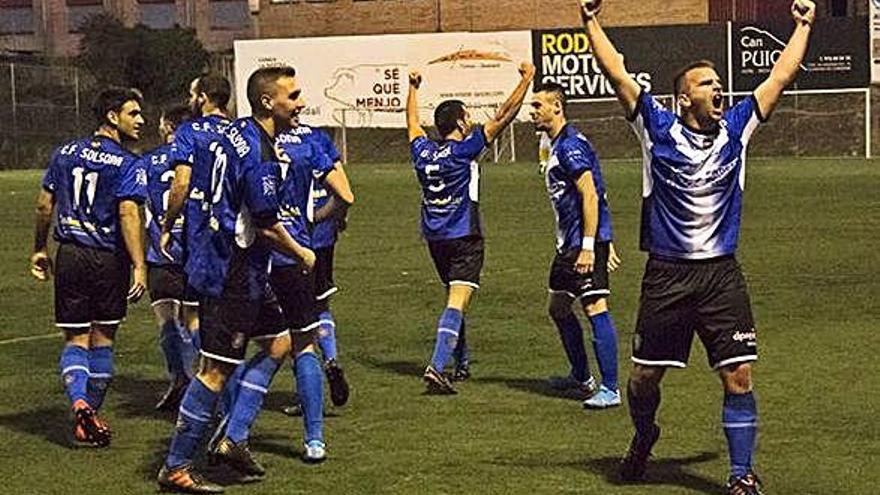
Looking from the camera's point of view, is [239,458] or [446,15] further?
[446,15]

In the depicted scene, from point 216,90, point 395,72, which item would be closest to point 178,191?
point 216,90

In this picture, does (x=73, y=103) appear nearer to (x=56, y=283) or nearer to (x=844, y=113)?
(x=844, y=113)

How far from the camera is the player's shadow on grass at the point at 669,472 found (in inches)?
360

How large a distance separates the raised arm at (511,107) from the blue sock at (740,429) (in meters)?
3.85

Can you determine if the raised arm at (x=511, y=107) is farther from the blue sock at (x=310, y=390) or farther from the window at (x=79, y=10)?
the window at (x=79, y=10)

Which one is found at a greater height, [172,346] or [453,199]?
[453,199]

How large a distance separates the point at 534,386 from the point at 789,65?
4330 mm

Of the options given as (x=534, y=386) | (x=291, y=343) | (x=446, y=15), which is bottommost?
(x=534, y=386)

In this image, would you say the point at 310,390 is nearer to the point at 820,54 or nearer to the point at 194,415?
the point at 194,415

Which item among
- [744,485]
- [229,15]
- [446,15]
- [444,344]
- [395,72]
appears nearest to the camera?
[744,485]

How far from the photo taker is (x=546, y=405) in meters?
11.8

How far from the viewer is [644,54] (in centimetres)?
5241

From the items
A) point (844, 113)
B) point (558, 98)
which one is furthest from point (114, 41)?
point (558, 98)

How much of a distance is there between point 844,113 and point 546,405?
4184 centimetres
